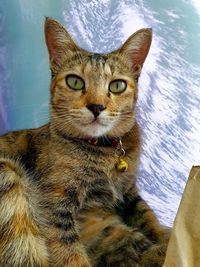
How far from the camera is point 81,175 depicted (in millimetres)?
1234

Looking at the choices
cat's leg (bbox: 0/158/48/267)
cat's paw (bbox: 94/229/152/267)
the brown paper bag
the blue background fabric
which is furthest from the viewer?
the blue background fabric

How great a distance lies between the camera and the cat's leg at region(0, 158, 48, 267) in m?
1.06

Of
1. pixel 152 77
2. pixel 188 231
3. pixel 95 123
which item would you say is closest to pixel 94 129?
pixel 95 123

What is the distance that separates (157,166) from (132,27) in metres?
0.51

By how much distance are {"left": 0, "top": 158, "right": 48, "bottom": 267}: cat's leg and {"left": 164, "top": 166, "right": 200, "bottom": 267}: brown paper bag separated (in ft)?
1.15

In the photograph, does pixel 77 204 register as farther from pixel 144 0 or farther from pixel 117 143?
pixel 144 0

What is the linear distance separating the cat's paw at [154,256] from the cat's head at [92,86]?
0.30 m

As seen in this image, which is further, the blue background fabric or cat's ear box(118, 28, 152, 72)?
the blue background fabric

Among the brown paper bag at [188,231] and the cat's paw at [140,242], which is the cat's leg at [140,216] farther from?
the brown paper bag at [188,231]

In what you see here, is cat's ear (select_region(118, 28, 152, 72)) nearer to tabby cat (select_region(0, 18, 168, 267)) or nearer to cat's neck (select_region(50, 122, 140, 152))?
tabby cat (select_region(0, 18, 168, 267))

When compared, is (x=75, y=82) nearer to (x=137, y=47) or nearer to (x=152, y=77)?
(x=137, y=47)

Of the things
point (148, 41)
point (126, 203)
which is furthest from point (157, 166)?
point (148, 41)

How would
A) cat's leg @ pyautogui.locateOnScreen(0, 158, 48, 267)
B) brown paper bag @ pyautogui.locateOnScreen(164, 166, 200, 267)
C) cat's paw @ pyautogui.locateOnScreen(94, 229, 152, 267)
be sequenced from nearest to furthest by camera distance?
brown paper bag @ pyautogui.locateOnScreen(164, 166, 200, 267), cat's leg @ pyautogui.locateOnScreen(0, 158, 48, 267), cat's paw @ pyautogui.locateOnScreen(94, 229, 152, 267)

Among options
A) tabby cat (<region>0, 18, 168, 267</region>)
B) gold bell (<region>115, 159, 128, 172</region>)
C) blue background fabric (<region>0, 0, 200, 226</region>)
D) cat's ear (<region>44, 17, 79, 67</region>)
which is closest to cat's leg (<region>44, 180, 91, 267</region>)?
tabby cat (<region>0, 18, 168, 267</region>)
